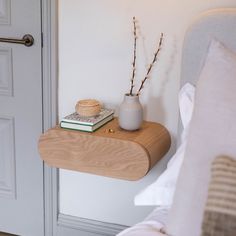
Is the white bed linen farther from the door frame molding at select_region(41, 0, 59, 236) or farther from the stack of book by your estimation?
the door frame molding at select_region(41, 0, 59, 236)

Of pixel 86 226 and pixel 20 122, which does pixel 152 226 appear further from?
pixel 20 122

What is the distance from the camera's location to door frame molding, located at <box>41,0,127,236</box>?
2.09 meters

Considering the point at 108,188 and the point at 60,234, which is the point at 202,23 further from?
the point at 60,234

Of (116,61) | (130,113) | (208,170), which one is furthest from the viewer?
(116,61)

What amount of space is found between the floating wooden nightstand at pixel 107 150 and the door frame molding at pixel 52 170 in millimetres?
283

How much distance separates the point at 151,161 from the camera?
6.00ft

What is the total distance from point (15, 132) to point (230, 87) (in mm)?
1205

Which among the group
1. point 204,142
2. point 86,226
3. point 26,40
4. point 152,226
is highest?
point 26,40

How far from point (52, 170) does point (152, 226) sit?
2.80 feet

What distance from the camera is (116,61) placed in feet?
6.75

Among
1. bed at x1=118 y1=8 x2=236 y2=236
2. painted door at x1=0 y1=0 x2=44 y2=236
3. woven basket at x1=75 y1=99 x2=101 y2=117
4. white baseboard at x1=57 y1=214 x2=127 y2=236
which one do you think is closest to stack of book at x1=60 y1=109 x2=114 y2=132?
woven basket at x1=75 y1=99 x2=101 y2=117

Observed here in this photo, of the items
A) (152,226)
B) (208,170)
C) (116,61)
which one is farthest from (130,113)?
(208,170)

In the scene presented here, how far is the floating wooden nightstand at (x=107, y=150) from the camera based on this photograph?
71.3 inches

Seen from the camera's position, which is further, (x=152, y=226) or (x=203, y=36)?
(x=203, y=36)
